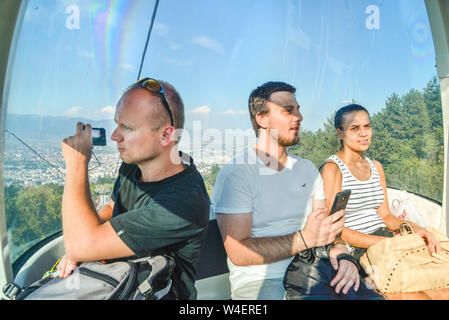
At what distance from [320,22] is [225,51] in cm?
63

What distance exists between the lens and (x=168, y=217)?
1.42 metres

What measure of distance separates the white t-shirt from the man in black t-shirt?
18 cm

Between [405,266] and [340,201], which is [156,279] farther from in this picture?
[405,266]

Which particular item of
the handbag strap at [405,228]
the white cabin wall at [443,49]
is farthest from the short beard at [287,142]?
the white cabin wall at [443,49]

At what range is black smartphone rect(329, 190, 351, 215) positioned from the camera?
189cm

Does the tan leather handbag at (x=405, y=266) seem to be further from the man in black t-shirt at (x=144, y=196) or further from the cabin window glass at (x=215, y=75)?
the man in black t-shirt at (x=144, y=196)

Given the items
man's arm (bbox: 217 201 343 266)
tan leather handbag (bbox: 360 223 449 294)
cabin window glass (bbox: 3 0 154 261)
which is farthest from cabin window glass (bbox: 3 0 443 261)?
tan leather handbag (bbox: 360 223 449 294)

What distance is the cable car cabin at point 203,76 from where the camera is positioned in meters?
1.61

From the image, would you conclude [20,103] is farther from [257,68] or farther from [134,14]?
[257,68]

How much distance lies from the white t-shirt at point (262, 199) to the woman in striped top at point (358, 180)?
0.82 ft

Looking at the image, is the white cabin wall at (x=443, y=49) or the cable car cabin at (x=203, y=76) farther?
the white cabin wall at (x=443, y=49)

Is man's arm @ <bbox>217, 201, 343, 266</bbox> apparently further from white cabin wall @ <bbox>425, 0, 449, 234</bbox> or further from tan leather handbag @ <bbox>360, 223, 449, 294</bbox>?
white cabin wall @ <bbox>425, 0, 449, 234</bbox>

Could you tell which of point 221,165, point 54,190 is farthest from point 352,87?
point 54,190

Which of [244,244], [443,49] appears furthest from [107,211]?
[443,49]
